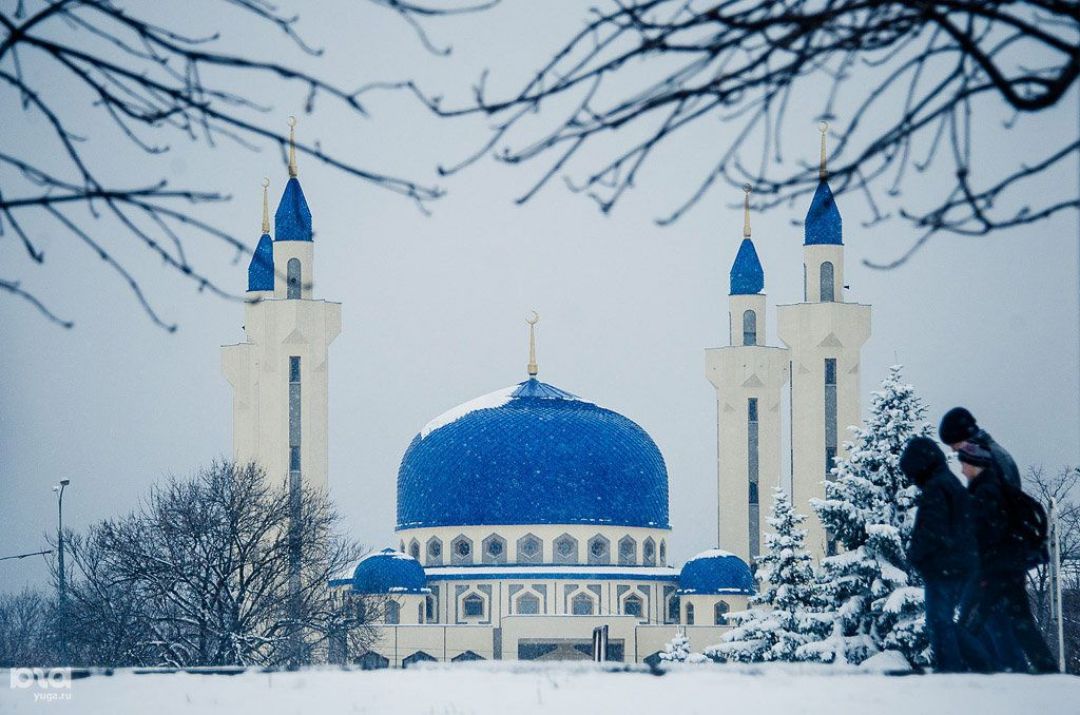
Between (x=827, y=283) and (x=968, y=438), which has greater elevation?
(x=827, y=283)

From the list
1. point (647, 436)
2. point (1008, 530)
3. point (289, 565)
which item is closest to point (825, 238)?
point (647, 436)

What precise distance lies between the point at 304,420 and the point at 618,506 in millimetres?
11150

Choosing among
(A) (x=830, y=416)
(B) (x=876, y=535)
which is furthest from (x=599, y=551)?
(B) (x=876, y=535)

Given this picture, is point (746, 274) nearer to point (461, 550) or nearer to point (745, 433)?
point (745, 433)

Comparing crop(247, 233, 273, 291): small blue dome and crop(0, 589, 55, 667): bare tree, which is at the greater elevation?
crop(247, 233, 273, 291): small blue dome

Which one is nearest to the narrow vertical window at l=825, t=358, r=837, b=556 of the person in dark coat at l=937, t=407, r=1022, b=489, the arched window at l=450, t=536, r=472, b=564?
the arched window at l=450, t=536, r=472, b=564

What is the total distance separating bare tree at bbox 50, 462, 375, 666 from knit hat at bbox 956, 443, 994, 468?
2832 cm

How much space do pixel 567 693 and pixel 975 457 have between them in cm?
290

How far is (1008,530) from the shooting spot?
10078 millimetres

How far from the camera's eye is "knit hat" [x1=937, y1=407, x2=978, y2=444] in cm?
1017

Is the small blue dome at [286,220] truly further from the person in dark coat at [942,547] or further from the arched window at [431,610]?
the person in dark coat at [942,547]

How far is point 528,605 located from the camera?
198 feet

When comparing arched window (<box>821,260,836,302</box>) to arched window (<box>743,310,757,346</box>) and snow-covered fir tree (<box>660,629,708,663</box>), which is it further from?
snow-covered fir tree (<box>660,629,708,663</box>)

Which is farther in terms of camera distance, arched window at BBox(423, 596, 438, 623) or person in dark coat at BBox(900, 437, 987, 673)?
arched window at BBox(423, 596, 438, 623)
